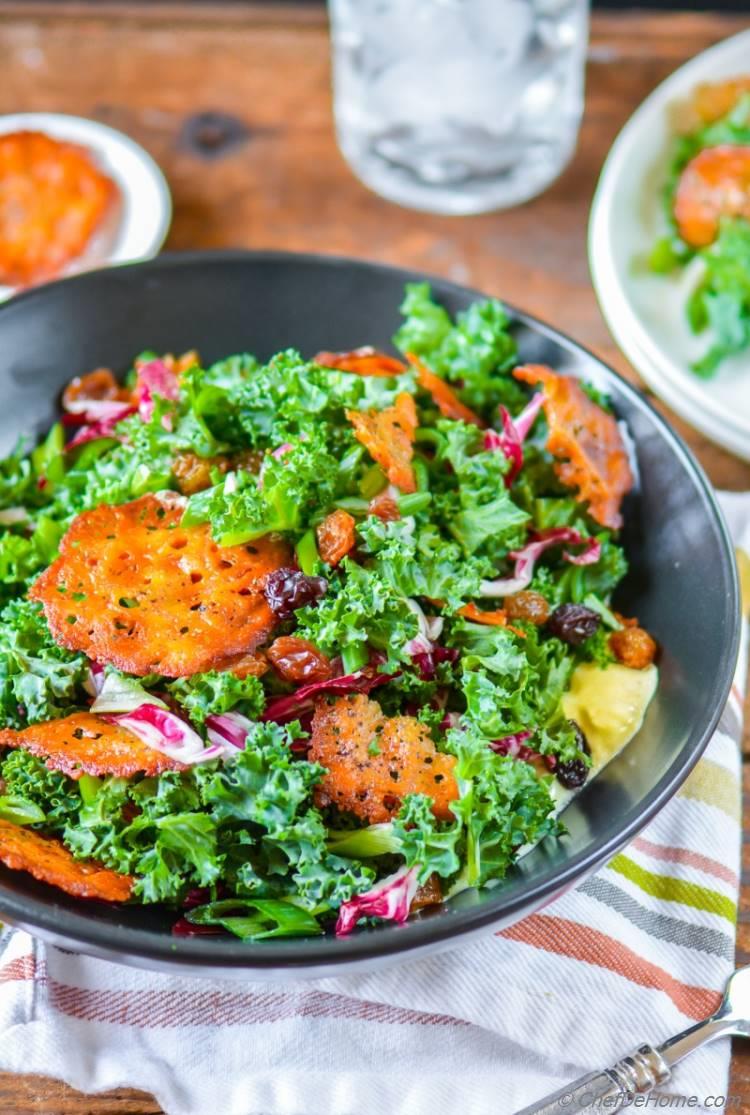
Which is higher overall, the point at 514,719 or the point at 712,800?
the point at 514,719

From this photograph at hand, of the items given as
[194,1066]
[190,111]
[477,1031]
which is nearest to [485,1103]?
[477,1031]

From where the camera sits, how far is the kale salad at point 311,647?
2.26 m

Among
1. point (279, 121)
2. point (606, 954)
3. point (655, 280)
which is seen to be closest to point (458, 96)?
point (279, 121)

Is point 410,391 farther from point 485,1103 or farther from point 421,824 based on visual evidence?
point 485,1103

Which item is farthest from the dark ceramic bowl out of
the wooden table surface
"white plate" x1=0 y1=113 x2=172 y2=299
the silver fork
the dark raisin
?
the wooden table surface

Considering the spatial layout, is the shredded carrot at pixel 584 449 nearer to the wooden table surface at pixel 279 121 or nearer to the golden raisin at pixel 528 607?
the golden raisin at pixel 528 607

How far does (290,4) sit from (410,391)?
380 centimetres

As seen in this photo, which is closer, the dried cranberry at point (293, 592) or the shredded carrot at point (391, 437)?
the dried cranberry at point (293, 592)

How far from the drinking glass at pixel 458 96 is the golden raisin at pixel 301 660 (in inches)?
112

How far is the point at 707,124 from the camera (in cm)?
457

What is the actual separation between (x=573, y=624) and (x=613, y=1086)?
959mm

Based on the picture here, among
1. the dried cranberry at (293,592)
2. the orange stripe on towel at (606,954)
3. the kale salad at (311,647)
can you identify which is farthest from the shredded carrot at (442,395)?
the orange stripe on towel at (606,954)

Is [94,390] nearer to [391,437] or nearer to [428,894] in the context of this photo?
[391,437]

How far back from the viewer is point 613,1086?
2391 mm
